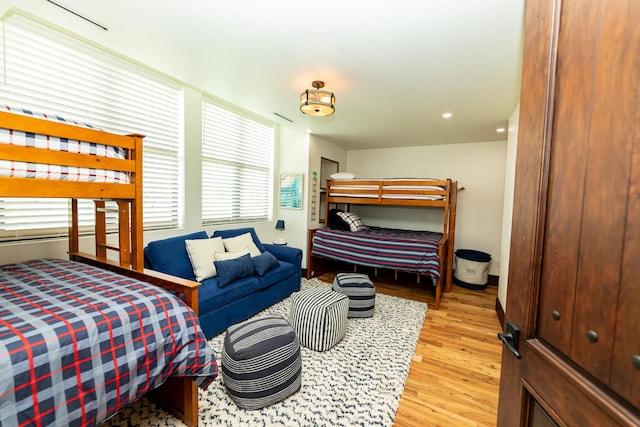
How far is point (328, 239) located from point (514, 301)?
3388mm

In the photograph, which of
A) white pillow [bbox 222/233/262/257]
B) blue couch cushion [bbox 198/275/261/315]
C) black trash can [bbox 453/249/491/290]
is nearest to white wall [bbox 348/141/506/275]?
black trash can [bbox 453/249/491/290]

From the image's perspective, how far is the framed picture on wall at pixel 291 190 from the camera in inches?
171

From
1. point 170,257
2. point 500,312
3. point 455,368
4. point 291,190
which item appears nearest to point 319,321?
point 455,368

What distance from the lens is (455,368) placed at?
2189 mm

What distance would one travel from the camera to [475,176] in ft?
15.0

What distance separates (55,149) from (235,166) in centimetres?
250

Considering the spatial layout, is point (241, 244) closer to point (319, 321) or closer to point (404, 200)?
point (319, 321)

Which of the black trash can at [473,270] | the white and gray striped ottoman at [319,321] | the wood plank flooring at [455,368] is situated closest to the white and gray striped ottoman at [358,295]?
the white and gray striped ottoman at [319,321]

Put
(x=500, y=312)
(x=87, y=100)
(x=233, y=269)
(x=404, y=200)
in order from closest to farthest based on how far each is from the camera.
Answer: (x=87, y=100) → (x=233, y=269) → (x=500, y=312) → (x=404, y=200)

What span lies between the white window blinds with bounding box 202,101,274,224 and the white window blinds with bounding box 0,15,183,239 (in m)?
0.43

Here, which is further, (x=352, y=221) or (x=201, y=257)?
(x=352, y=221)

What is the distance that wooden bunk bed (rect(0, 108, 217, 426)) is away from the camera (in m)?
1.23

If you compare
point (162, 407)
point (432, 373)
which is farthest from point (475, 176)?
point (162, 407)

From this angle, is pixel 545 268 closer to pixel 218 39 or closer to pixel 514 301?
pixel 514 301
